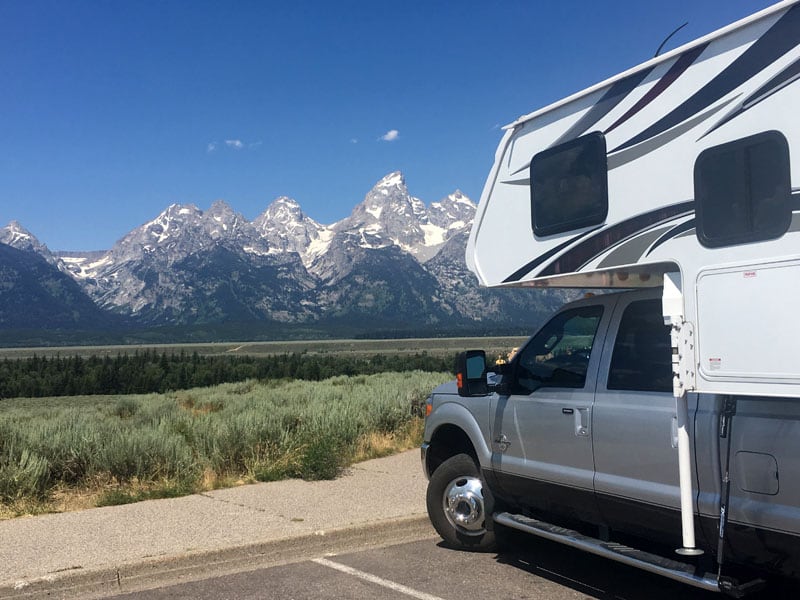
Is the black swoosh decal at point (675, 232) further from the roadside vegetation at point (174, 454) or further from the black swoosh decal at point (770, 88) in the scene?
the roadside vegetation at point (174, 454)

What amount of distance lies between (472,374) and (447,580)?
1.57 meters

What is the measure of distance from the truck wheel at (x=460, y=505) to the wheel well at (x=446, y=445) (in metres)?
0.20

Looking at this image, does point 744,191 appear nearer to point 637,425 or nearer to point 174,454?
point 637,425

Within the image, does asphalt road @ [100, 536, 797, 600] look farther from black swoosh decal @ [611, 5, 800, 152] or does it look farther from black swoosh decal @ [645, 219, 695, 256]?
black swoosh decal @ [611, 5, 800, 152]

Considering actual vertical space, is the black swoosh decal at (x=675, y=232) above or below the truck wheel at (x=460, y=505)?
above

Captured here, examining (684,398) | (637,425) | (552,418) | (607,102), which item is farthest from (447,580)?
(607,102)

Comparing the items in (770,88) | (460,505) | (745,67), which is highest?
(745,67)

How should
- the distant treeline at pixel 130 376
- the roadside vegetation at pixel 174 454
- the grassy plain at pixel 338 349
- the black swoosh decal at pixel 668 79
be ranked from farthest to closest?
the grassy plain at pixel 338 349, the distant treeline at pixel 130 376, the roadside vegetation at pixel 174 454, the black swoosh decal at pixel 668 79

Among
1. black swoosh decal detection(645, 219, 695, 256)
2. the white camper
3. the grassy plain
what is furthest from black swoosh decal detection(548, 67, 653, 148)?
the grassy plain

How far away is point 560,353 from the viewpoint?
583 cm

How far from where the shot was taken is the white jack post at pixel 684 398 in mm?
4160

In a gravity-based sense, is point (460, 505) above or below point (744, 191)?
below

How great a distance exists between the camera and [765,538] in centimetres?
401

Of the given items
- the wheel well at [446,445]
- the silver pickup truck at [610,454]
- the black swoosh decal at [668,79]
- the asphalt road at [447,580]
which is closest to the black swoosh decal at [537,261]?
the silver pickup truck at [610,454]
